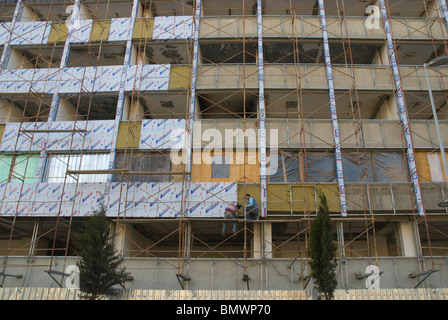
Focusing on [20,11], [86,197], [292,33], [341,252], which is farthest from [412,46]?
[20,11]

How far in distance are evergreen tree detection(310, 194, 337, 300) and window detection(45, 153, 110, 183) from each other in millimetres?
11263

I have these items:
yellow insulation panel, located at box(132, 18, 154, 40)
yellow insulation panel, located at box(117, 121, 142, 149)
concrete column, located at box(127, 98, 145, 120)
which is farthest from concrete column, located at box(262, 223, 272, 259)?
yellow insulation panel, located at box(132, 18, 154, 40)

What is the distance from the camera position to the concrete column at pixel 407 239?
18.1m

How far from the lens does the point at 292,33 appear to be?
22.3 metres

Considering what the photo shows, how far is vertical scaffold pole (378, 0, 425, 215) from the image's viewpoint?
738 inches

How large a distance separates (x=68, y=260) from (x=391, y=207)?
14646 mm

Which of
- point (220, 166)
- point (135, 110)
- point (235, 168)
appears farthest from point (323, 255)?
point (135, 110)

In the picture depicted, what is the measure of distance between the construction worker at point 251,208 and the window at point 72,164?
288 inches

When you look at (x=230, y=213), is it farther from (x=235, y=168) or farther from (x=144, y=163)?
(x=144, y=163)

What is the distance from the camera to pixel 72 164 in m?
20.5

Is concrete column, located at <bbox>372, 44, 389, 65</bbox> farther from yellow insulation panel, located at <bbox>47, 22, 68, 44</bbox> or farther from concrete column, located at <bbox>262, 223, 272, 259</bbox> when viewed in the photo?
yellow insulation panel, located at <bbox>47, 22, 68, 44</bbox>

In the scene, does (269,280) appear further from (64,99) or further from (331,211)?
(64,99)

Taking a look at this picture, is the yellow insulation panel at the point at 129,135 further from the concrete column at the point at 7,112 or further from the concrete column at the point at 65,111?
the concrete column at the point at 7,112

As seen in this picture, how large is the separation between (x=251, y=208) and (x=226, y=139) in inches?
160
